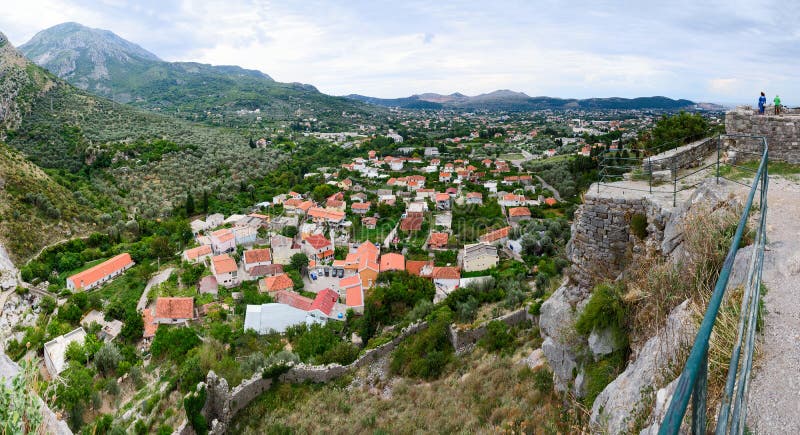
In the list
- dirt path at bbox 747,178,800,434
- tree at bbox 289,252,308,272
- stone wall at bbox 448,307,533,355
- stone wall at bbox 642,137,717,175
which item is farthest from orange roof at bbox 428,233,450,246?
dirt path at bbox 747,178,800,434

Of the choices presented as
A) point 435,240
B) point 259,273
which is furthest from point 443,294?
point 259,273

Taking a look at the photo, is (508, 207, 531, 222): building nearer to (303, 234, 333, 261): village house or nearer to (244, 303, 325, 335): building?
(303, 234, 333, 261): village house

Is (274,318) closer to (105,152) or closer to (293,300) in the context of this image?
(293,300)

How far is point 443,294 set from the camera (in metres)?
20.9

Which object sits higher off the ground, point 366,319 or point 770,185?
point 770,185

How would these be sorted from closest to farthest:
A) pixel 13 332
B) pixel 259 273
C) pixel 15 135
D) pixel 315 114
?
pixel 13 332, pixel 259 273, pixel 15 135, pixel 315 114

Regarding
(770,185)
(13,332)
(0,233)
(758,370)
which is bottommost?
(13,332)

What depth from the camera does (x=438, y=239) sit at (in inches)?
1167

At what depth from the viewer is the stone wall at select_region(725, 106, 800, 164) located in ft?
26.5

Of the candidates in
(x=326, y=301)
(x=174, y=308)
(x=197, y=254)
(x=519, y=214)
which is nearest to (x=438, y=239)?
(x=519, y=214)

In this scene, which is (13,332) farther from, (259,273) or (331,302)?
(331,302)

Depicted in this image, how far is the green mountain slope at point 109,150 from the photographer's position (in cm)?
3809

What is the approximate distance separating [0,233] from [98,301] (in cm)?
1059

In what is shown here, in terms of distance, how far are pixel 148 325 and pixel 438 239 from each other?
18.1 m
